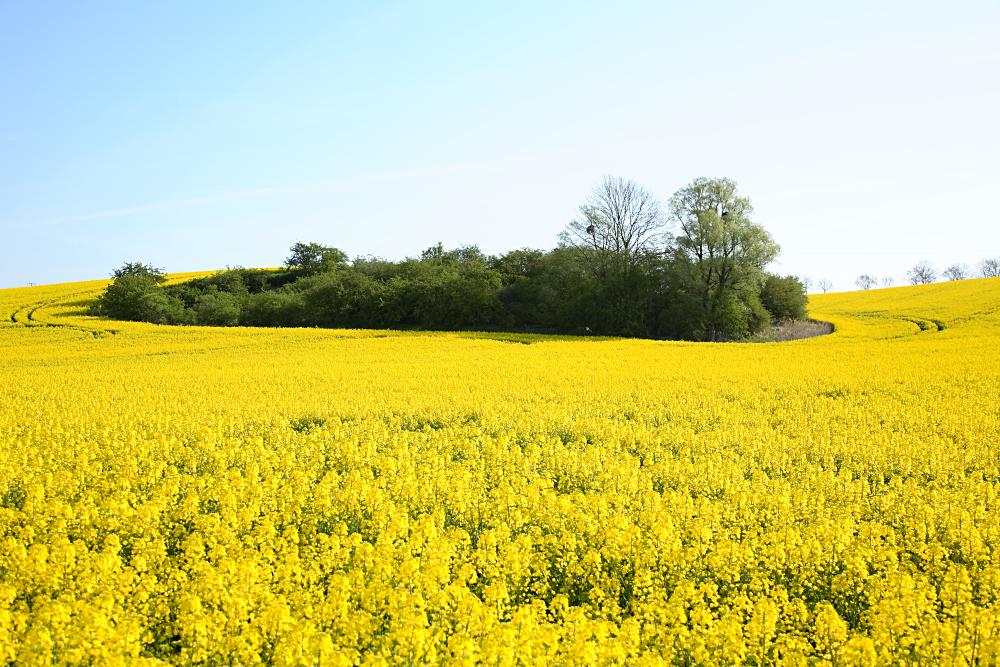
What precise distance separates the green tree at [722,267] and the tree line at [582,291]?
62 mm

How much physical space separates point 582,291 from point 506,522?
1433 inches

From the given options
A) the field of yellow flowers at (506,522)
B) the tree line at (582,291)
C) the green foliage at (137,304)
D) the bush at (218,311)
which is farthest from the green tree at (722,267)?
the green foliage at (137,304)

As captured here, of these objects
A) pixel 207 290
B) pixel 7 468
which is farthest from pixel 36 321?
pixel 7 468

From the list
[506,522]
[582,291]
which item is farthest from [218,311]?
[506,522]

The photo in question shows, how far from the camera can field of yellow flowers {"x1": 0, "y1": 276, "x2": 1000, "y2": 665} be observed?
185 inches

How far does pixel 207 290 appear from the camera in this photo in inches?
2213

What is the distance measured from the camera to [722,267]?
4031 cm

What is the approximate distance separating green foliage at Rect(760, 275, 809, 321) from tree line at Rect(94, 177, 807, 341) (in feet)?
0.24

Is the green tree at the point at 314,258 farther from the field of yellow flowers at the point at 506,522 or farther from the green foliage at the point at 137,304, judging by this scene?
the field of yellow flowers at the point at 506,522

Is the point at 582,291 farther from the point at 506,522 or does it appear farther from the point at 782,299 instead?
the point at 506,522

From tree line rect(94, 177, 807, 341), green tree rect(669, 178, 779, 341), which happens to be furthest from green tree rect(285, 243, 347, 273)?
green tree rect(669, 178, 779, 341)

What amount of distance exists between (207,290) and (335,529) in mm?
54181

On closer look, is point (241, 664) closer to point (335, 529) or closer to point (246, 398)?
point (335, 529)

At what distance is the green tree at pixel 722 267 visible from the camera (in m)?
39.6
